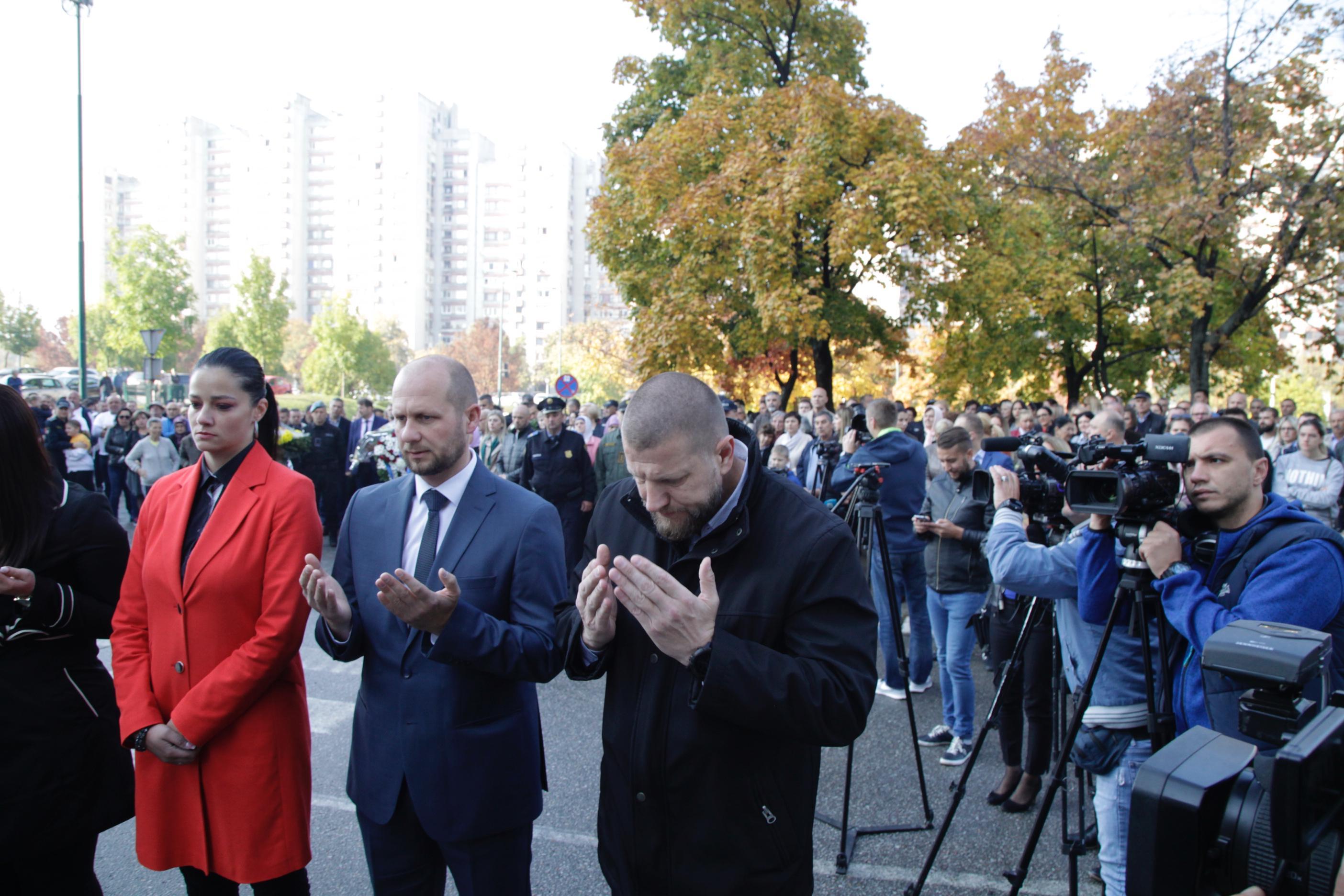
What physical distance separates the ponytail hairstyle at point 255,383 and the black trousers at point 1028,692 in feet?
11.5

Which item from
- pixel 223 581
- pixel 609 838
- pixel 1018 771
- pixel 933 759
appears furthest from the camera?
pixel 933 759

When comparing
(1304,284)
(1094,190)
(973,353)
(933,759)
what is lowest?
(933,759)

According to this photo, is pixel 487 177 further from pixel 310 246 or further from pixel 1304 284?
pixel 1304 284

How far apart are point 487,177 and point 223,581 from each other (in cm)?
12177

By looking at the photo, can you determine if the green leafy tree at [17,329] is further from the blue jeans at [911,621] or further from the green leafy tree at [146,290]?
the blue jeans at [911,621]

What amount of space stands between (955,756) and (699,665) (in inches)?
152

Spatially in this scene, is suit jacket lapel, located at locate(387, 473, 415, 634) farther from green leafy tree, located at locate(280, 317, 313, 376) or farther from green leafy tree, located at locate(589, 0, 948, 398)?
green leafy tree, located at locate(280, 317, 313, 376)

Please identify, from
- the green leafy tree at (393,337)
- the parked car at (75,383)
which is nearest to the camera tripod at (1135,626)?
the parked car at (75,383)

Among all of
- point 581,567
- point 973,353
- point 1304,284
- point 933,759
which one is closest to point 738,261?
point 973,353

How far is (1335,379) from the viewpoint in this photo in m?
42.1

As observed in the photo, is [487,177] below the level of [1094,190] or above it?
above

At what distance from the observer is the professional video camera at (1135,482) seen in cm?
257

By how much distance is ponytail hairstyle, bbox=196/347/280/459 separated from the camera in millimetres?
2760

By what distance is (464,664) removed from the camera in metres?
2.26
